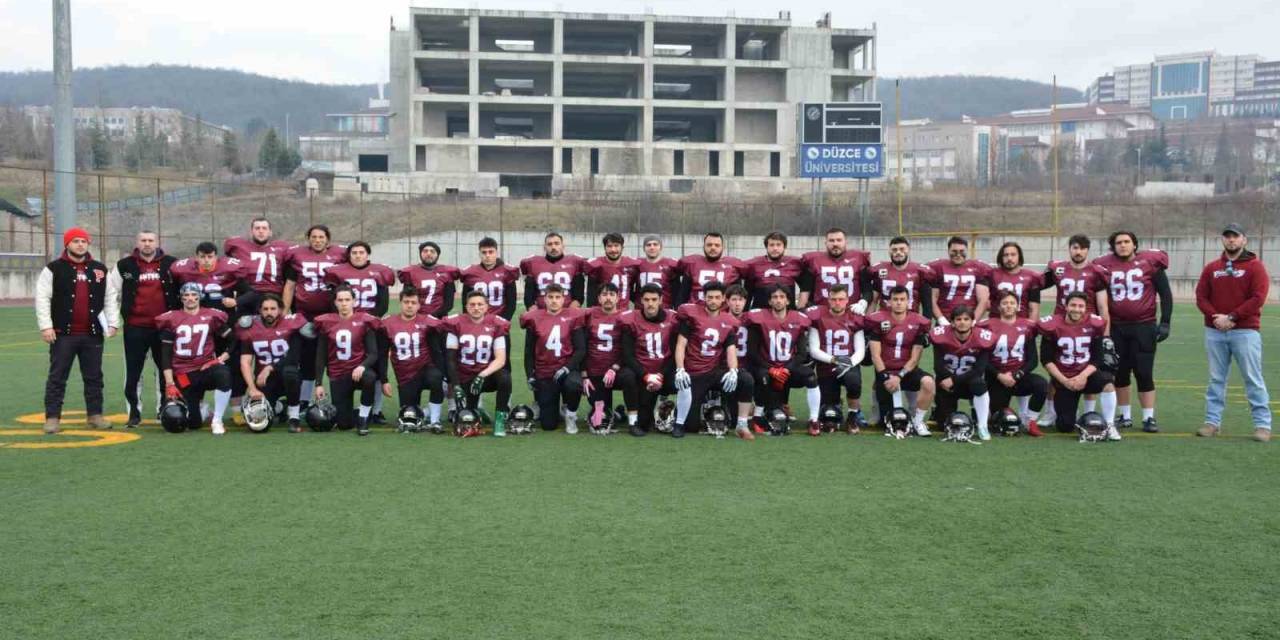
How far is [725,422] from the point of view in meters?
9.08

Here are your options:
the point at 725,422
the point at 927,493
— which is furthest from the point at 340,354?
the point at 927,493

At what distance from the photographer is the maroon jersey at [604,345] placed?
952 centimetres

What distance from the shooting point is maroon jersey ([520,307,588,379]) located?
945 cm

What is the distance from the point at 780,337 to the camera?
9516 mm

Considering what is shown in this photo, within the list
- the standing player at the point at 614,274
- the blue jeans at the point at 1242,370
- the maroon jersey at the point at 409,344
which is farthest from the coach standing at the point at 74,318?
the blue jeans at the point at 1242,370

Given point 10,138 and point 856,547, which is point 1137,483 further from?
point 10,138

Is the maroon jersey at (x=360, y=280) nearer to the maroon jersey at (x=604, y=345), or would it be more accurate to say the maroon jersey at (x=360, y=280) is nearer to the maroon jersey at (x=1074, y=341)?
the maroon jersey at (x=604, y=345)

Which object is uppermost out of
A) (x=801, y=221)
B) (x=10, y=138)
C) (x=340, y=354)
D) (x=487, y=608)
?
(x=10, y=138)

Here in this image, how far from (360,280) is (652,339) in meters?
2.86

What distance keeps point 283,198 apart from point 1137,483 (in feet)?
136

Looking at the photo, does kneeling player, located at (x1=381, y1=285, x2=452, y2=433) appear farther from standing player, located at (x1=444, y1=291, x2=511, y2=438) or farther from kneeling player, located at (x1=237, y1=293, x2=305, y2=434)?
kneeling player, located at (x1=237, y1=293, x2=305, y2=434)

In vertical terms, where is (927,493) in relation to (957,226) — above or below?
below

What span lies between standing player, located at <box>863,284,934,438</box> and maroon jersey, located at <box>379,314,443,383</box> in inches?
153

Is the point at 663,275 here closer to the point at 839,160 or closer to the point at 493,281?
the point at 493,281
